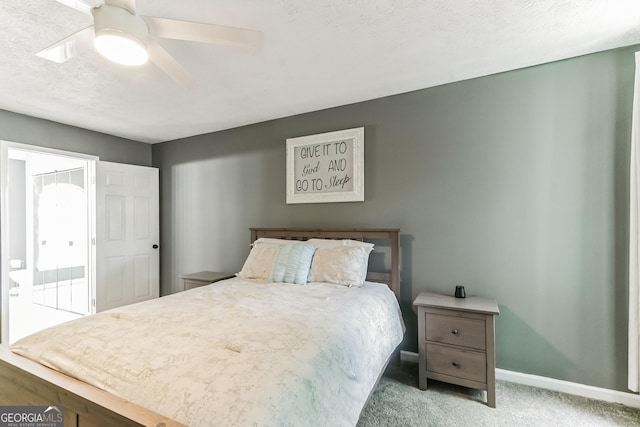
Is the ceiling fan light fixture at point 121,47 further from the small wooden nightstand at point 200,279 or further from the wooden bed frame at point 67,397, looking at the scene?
the small wooden nightstand at point 200,279

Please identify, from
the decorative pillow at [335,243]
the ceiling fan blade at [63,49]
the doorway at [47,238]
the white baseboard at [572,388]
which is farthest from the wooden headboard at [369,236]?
the doorway at [47,238]

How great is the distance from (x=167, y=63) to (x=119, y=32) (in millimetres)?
394

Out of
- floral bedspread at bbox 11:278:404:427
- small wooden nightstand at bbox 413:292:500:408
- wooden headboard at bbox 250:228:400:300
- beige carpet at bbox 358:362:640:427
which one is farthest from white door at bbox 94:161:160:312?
small wooden nightstand at bbox 413:292:500:408

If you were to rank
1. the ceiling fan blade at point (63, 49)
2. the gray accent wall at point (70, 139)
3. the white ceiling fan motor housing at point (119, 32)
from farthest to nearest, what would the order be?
the gray accent wall at point (70, 139) < the ceiling fan blade at point (63, 49) < the white ceiling fan motor housing at point (119, 32)

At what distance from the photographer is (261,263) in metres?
2.79

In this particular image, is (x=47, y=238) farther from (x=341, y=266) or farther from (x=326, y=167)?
(x=341, y=266)

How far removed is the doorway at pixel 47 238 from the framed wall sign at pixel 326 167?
3.30m

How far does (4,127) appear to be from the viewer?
121 inches

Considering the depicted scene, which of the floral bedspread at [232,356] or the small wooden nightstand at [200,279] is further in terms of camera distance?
the small wooden nightstand at [200,279]

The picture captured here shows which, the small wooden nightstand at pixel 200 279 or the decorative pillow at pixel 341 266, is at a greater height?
the decorative pillow at pixel 341 266

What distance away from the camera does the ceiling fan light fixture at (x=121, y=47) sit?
131cm

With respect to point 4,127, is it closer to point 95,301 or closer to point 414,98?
point 95,301

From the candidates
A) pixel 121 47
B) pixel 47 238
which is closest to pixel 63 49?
pixel 121 47

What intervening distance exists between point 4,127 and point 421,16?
410 centimetres
